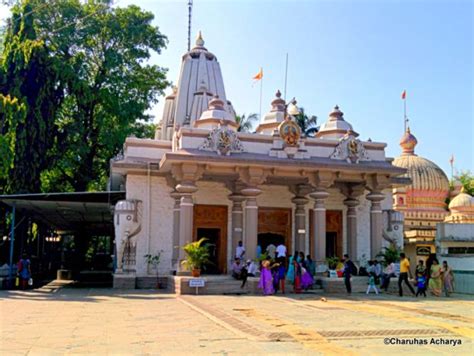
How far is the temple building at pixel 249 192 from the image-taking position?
18.1 meters

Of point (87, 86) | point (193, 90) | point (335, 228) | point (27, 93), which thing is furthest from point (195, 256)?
point (87, 86)

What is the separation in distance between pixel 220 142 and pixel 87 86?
13759 mm

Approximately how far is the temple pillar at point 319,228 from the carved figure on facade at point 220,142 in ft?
11.2

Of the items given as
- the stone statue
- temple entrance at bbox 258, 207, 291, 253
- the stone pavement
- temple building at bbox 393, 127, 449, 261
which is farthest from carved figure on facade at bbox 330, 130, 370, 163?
temple building at bbox 393, 127, 449, 261

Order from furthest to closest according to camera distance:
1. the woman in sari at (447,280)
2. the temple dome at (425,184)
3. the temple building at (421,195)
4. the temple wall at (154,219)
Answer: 1. the temple dome at (425,184)
2. the temple building at (421,195)
3. the temple wall at (154,219)
4. the woman in sari at (447,280)

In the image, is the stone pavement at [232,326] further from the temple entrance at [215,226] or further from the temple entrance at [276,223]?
the temple entrance at [276,223]

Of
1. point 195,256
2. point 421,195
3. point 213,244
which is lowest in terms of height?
point 195,256

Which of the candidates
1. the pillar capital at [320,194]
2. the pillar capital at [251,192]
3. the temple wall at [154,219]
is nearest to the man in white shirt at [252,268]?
the pillar capital at [251,192]

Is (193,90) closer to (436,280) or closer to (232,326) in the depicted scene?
(436,280)

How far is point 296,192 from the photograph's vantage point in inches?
830

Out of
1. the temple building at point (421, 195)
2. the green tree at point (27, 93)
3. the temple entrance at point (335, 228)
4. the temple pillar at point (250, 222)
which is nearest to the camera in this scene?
the temple pillar at point (250, 222)

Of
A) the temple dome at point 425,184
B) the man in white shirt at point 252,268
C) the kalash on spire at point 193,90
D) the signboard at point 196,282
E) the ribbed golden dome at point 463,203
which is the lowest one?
the signboard at point 196,282

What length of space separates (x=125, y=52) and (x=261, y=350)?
89.8 ft

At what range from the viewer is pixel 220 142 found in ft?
59.2
